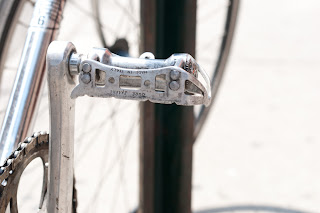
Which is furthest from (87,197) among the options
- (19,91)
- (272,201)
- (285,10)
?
(285,10)

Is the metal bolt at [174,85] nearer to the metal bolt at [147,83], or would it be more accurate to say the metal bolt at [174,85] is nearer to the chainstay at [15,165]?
the metal bolt at [147,83]

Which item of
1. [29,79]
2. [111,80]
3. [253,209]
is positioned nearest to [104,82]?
[111,80]

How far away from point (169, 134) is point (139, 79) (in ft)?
1.40

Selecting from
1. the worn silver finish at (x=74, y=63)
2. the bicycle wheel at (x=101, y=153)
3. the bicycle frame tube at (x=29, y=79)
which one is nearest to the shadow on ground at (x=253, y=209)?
the bicycle wheel at (x=101, y=153)

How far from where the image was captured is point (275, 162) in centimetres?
153

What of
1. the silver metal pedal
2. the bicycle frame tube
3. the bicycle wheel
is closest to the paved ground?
the bicycle wheel

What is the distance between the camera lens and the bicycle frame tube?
0.47m

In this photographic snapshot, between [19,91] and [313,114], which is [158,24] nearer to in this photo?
[19,91]

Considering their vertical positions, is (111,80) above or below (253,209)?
above

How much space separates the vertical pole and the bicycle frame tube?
0.80 ft

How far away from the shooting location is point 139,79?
Answer: 1.12ft

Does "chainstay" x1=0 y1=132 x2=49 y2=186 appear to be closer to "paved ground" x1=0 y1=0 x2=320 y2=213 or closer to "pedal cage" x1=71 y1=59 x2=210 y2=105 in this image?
"pedal cage" x1=71 y1=59 x2=210 y2=105

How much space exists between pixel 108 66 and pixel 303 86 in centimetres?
199

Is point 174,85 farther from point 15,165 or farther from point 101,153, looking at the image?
point 101,153
